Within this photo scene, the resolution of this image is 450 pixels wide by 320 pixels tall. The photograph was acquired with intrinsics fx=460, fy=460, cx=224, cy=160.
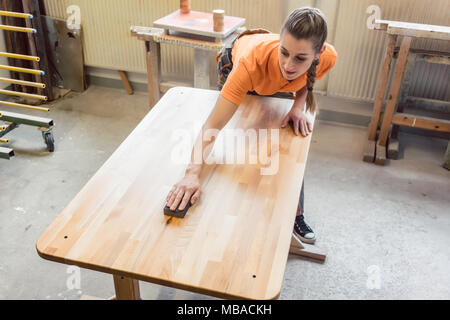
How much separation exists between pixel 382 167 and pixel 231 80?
1665mm

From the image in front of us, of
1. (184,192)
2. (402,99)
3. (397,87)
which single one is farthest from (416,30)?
(184,192)

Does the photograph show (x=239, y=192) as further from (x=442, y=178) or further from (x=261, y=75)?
(x=442, y=178)

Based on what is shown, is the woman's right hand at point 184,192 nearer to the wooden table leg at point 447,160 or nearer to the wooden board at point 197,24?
the wooden board at point 197,24

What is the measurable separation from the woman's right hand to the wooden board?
1456 millimetres

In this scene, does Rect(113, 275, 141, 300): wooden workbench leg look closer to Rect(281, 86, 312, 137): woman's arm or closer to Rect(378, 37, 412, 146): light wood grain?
Rect(281, 86, 312, 137): woman's arm

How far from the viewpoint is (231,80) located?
1.72 m

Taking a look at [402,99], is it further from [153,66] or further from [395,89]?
[153,66]

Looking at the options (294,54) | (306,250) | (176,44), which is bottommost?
(306,250)

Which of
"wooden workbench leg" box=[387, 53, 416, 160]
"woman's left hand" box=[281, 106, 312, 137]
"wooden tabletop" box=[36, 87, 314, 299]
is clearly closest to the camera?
"wooden tabletop" box=[36, 87, 314, 299]

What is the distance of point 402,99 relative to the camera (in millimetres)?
3090

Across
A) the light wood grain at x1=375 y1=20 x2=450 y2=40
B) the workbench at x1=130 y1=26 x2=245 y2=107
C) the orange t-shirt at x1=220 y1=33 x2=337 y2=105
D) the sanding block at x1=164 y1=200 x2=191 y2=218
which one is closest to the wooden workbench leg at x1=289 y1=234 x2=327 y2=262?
the orange t-shirt at x1=220 y1=33 x2=337 y2=105

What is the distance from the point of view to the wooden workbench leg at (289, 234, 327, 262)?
7.44 ft

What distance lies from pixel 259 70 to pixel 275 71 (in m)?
0.07
